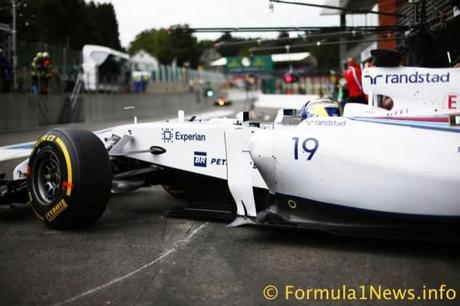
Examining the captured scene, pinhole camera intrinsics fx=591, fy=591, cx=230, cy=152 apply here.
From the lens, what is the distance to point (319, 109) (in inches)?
221

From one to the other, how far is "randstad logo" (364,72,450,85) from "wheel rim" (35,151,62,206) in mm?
2971

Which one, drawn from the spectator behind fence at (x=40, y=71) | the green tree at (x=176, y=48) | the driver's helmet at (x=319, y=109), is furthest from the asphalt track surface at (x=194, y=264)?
the green tree at (x=176, y=48)

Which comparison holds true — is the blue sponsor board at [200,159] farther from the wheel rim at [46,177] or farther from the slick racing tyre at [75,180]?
the wheel rim at [46,177]

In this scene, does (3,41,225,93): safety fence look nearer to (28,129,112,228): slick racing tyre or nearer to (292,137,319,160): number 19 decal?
(28,129,112,228): slick racing tyre

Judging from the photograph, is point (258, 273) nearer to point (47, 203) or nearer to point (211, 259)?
point (211, 259)

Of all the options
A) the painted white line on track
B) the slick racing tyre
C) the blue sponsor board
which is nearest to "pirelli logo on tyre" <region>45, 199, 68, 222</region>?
the slick racing tyre

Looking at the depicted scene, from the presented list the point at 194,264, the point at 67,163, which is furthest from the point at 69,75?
the point at 194,264

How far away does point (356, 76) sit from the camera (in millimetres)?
10492

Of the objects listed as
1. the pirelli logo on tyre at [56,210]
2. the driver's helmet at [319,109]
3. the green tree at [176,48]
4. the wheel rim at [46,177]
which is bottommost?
the pirelli logo on tyre at [56,210]

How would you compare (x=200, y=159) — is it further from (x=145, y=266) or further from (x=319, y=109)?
(x=145, y=266)

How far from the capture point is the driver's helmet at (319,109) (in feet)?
18.4

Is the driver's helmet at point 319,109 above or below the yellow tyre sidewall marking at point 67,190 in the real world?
above

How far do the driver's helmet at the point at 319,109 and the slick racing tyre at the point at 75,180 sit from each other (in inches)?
77.7

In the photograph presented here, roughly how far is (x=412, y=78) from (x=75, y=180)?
3021 mm
